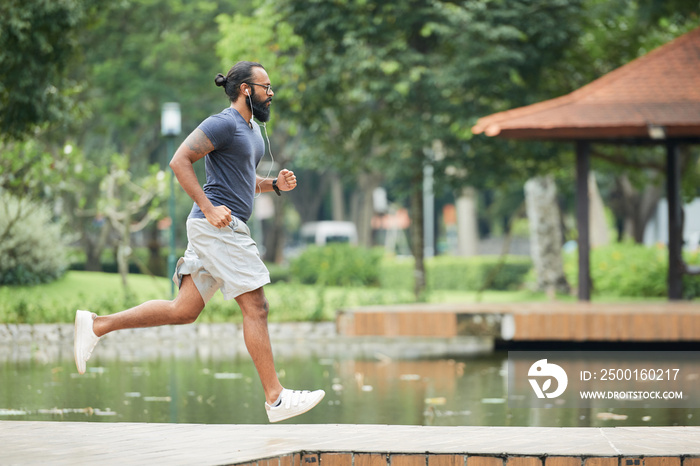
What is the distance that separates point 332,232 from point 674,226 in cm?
4245

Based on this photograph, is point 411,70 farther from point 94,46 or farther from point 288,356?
point 94,46

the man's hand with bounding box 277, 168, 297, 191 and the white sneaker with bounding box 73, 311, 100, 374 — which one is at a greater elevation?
the man's hand with bounding box 277, 168, 297, 191

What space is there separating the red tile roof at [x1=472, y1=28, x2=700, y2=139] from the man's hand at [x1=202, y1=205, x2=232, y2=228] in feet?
28.3

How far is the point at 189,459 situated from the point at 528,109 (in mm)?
10687

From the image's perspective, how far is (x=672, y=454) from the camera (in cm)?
482

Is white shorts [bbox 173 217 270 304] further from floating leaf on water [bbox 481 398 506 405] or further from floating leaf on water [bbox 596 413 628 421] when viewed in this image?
floating leaf on water [bbox 481 398 506 405]

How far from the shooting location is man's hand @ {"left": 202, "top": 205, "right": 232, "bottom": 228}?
18.1 feet

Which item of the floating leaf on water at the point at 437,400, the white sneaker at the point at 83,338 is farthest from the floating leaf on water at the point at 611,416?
the white sneaker at the point at 83,338

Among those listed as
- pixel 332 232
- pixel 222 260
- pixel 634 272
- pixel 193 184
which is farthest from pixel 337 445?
pixel 332 232

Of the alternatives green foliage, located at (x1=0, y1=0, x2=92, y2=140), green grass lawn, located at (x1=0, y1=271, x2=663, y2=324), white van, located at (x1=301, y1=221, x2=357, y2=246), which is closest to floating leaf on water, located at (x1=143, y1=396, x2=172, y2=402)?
green grass lawn, located at (x1=0, y1=271, x2=663, y2=324)

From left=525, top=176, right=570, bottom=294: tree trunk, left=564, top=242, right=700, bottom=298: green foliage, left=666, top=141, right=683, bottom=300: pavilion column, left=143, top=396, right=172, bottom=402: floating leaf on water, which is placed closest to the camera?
left=143, top=396, right=172, bottom=402: floating leaf on water

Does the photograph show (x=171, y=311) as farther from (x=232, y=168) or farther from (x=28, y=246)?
(x=28, y=246)

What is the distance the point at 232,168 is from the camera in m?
5.77
